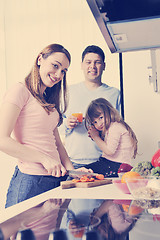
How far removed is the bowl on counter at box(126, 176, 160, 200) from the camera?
87cm

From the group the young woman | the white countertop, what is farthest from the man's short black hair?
the white countertop

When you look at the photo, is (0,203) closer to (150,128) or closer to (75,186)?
(150,128)

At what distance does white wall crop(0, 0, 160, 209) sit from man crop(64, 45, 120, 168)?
57mm

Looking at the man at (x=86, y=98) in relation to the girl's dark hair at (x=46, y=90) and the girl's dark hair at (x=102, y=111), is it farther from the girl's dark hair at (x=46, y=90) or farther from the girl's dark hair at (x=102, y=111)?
the girl's dark hair at (x=46, y=90)

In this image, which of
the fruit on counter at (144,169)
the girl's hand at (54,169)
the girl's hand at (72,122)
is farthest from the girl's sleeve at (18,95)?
the girl's hand at (72,122)

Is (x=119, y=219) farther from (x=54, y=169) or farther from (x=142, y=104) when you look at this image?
(x=142, y=104)

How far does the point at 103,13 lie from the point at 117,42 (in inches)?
11.7

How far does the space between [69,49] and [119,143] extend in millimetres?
956

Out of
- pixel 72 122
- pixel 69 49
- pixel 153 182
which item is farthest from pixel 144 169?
pixel 69 49

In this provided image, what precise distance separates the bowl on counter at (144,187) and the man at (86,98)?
1513mm

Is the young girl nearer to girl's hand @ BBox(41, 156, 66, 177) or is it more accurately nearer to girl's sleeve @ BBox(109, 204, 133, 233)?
girl's hand @ BBox(41, 156, 66, 177)

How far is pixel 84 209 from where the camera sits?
751 millimetres

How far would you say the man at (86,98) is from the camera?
2.45 m

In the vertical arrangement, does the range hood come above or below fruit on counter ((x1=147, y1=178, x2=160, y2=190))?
above
